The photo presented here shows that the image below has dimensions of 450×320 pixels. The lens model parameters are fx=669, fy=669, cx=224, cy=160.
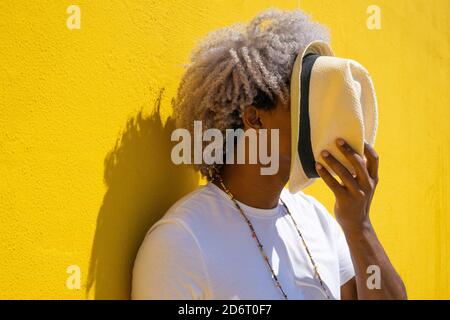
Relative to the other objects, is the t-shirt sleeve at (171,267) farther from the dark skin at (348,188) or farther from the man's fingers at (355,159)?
the man's fingers at (355,159)

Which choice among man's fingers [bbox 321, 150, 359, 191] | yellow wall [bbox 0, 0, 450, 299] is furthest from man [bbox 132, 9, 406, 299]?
yellow wall [bbox 0, 0, 450, 299]

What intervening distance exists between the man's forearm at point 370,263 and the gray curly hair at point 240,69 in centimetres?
49

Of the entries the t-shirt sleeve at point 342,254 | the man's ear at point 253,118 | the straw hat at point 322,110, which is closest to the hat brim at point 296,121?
the straw hat at point 322,110

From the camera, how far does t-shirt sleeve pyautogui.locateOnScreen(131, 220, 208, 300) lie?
1825 millimetres

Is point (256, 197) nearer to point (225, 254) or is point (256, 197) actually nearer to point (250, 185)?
point (250, 185)

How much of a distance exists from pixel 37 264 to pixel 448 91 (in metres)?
3.67

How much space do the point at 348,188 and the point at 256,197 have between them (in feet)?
0.98

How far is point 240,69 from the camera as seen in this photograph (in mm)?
2070

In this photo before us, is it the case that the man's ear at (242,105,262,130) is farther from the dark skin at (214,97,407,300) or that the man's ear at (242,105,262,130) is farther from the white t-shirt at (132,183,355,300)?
the white t-shirt at (132,183,355,300)

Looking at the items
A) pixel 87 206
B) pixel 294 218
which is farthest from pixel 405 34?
pixel 87 206

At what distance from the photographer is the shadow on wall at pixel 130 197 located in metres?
1.92

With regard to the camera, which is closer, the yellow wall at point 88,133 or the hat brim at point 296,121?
the yellow wall at point 88,133

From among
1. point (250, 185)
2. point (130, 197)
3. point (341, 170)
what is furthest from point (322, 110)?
point (130, 197)
